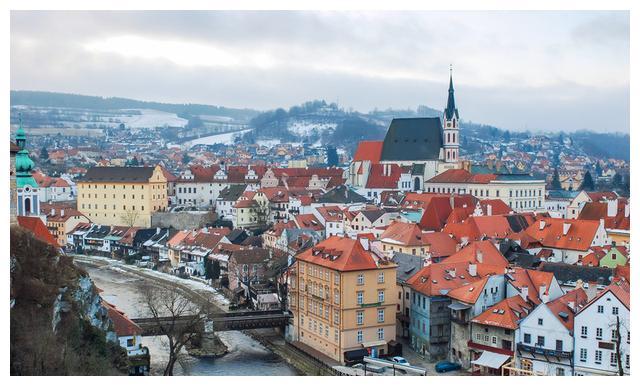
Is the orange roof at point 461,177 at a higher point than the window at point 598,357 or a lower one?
higher

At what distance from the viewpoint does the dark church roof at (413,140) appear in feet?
105

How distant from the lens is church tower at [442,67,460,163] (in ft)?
105

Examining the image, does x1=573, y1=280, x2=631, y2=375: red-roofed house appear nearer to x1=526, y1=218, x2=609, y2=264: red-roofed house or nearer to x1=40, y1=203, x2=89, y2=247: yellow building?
x1=526, y1=218, x2=609, y2=264: red-roofed house

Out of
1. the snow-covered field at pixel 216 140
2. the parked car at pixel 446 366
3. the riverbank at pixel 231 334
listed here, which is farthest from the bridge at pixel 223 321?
the snow-covered field at pixel 216 140

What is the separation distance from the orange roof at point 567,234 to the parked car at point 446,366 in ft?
20.1

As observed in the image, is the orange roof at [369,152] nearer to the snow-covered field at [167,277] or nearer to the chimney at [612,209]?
the snow-covered field at [167,277]

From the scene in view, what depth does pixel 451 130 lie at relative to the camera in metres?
32.4

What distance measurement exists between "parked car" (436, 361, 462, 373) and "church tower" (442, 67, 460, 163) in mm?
20663

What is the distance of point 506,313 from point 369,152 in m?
22.2

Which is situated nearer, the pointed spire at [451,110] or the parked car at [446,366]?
the parked car at [446,366]

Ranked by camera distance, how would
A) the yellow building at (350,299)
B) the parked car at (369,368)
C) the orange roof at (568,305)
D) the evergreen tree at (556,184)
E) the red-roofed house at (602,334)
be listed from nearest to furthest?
the red-roofed house at (602,334), the orange roof at (568,305), the parked car at (369,368), the yellow building at (350,299), the evergreen tree at (556,184)

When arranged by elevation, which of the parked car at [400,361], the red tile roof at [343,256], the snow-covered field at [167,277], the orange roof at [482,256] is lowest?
the snow-covered field at [167,277]

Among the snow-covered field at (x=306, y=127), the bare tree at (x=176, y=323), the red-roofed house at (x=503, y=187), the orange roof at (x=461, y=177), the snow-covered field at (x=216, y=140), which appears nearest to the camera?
the bare tree at (x=176, y=323)

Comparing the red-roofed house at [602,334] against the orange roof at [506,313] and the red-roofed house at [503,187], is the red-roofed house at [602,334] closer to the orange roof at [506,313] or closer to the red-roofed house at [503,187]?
the orange roof at [506,313]
